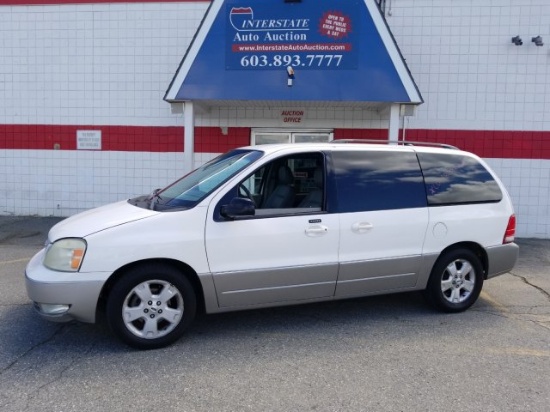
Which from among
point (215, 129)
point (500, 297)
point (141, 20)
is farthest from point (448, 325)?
point (141, 20)

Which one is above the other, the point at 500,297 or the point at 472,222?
the point at 472,222

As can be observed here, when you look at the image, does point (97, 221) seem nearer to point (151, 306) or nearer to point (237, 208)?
point (151, 306)

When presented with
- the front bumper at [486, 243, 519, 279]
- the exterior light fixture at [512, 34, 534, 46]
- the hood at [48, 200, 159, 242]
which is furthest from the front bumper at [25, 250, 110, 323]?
the exterior light fixture at [512, 34, 534, 46]

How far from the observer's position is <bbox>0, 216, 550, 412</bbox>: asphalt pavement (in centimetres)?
334

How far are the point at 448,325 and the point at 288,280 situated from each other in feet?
5.86

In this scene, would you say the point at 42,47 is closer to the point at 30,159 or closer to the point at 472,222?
the point at 30,159

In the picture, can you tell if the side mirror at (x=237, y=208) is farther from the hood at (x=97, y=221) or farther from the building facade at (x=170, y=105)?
the building facade at (x=170, y=105)

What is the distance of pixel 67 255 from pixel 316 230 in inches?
87.1

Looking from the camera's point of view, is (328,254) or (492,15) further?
(492,15)

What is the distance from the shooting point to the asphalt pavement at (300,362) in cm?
334

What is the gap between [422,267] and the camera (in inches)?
196

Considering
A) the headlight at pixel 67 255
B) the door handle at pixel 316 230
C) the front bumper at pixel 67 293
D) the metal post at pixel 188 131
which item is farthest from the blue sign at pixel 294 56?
the front bumper at pixel 67 293

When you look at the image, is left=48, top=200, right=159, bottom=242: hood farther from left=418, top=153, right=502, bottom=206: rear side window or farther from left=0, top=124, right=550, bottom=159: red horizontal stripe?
left=0, top=124, right=550, bottom=159: red horizontal stripe

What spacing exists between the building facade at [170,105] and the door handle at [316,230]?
5638 millimetres
